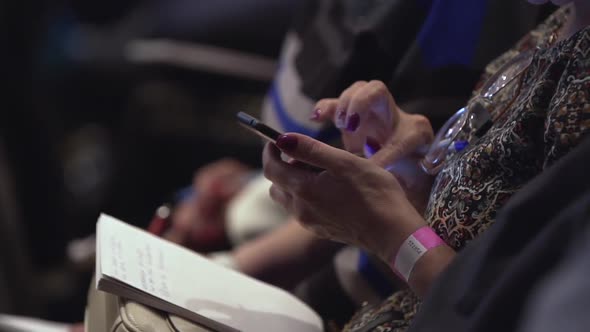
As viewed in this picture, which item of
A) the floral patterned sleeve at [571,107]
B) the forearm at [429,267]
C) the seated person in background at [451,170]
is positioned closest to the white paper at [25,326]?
the seated person in background at [451,170]

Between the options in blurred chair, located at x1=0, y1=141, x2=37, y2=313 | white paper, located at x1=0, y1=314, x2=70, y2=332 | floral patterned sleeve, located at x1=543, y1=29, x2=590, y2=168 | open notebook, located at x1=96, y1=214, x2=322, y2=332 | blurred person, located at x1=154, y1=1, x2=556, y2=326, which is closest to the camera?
floral patterned sleeve, located at x1=543, y1=29, x2=590, y2=168

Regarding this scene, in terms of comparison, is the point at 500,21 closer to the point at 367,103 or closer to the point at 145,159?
the point at 367,103

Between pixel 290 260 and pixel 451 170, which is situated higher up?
pixel 451 170

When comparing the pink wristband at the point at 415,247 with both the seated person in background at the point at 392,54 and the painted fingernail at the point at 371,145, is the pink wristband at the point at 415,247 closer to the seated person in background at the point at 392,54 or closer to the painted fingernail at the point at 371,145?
the painted fingernail at the point at 371,145

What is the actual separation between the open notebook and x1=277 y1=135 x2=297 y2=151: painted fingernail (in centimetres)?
16

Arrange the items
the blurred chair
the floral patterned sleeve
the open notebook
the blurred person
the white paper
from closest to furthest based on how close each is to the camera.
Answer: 1. the floral patterned sleeve
2. the open notebook
3. the blurred person
4. the white paper
5. the blurred chair

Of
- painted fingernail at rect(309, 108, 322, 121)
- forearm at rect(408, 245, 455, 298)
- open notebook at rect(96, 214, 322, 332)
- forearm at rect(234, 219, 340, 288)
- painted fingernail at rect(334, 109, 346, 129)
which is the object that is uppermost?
painted fingernail at rect(334, 109, 346, 129)

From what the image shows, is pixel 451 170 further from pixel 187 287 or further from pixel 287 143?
pixel 187 287

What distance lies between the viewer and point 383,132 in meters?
0.67

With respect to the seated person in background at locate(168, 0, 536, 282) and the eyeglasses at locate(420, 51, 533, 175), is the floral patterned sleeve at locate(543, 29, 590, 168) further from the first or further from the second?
the seated person in background at locate(168, 0, 536, 282)

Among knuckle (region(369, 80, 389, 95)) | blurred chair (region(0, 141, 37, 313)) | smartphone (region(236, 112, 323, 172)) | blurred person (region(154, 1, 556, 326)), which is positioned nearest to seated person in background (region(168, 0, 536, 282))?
blurred person (region(154, 1, 556, 326))

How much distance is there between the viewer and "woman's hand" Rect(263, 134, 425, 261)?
558 millimetres

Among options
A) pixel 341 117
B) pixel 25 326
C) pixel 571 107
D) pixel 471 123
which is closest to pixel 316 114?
pixel 341 117

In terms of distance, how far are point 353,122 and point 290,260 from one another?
0.33 meters
